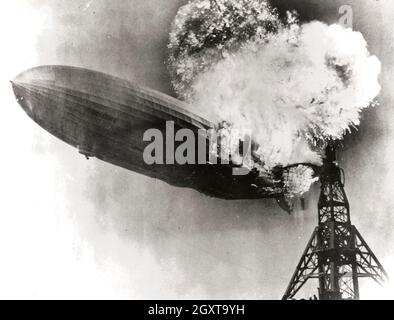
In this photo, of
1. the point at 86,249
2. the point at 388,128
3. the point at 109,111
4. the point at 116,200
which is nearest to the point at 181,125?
the point at 109,111

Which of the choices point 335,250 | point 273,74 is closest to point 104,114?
point 273,74

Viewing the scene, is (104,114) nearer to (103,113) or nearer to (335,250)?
(103,113)

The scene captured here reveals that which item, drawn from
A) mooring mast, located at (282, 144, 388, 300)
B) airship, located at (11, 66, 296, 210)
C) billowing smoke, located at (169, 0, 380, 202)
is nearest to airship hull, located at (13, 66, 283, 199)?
airship, located at (11, 66, 296, 210)

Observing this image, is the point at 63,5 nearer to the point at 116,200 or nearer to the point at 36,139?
the point at 36,139

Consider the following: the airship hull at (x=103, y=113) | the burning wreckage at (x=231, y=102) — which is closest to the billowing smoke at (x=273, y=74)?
the burning wreckage at (x=231, y=102)

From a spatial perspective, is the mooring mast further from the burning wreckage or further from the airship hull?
the airship hull
